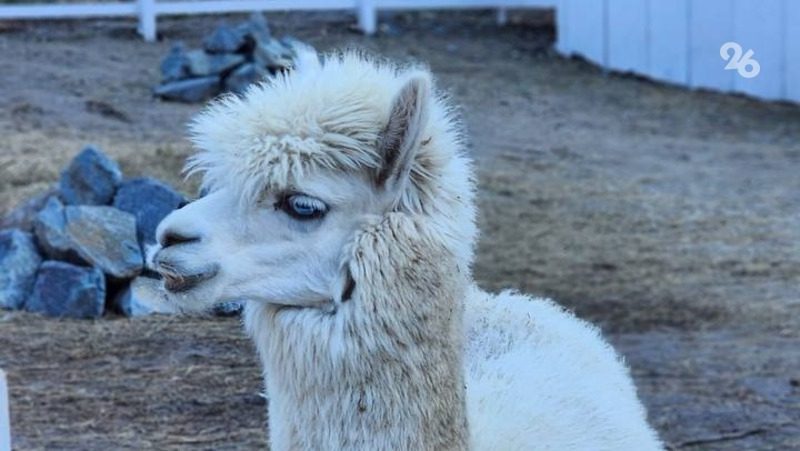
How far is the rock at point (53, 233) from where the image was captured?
21.9 ft

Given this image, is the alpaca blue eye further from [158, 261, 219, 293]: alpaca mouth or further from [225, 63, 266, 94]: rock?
[225, 63, 266, 94]: rock

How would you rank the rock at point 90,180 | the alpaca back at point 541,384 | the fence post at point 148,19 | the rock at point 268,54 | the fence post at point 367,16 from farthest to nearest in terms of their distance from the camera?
1. the fence post at point 367,16
2. the fence post at point 148,19
3. the rock at point 268,54
4. the rock at point 90,180
5. the alpaca back at point 541,384

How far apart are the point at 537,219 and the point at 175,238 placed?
6995 millimetres

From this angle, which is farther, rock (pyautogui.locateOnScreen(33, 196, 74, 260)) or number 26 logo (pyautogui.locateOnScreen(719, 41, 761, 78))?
number 26 logo (pyautogui.locateOnScreen(719, 41, 761, 78))

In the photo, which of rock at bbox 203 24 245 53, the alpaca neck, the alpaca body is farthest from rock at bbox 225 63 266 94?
the alpaca neck

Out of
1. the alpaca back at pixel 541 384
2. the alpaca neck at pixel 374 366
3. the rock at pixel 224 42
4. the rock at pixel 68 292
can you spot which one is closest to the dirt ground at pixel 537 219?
the rock at pixel 68 292

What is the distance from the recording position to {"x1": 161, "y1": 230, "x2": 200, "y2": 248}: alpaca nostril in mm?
2963

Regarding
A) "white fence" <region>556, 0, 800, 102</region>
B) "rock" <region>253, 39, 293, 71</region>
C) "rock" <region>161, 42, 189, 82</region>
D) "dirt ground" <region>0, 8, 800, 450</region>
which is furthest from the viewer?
"white fence" <region>556, 0, 800, 102</region>

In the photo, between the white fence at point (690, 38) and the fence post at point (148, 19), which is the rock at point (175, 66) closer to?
the fence post at point (148, 19)

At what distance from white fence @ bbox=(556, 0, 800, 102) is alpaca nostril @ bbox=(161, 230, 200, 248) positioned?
1122 centimetres

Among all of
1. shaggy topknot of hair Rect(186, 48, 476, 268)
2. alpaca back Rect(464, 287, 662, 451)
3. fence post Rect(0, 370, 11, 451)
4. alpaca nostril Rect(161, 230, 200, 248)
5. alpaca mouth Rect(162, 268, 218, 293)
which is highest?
shaggy topknot of hair Rect(186, 48, 476, 268)

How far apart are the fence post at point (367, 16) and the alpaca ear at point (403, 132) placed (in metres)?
12.3

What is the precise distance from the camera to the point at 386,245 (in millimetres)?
3004

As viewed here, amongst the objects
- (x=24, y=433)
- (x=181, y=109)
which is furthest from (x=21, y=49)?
(x=24, y=433)
